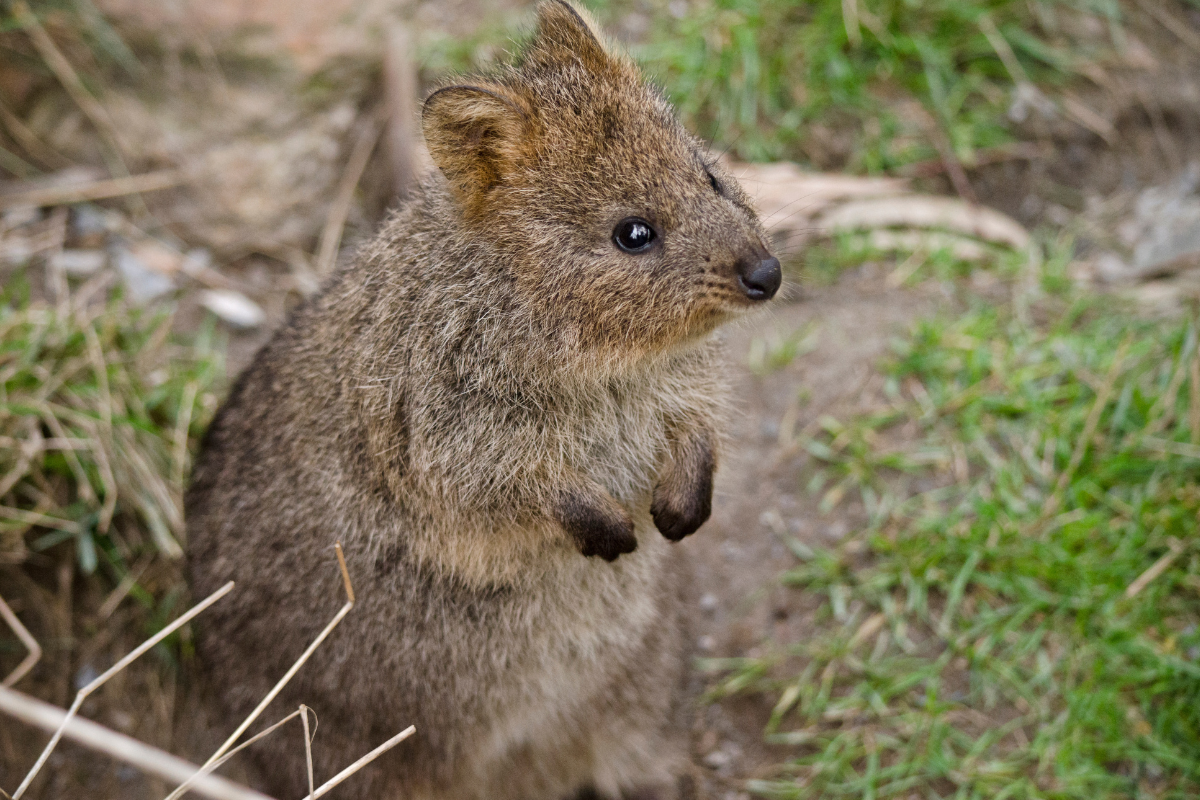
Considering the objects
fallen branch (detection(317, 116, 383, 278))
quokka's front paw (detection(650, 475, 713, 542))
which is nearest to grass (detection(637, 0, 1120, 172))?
fallen branch (detection(317, 116, 383, 278))

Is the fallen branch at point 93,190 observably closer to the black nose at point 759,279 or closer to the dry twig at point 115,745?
the dry twig at point 115,745

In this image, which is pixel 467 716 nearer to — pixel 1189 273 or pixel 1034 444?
pixel 1034 444

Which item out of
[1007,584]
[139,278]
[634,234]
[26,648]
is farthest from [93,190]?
[1007,584]

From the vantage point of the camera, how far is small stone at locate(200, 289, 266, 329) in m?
5.08

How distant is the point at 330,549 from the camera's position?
10.1 ft

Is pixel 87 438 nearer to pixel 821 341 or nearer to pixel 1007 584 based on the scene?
pixel 821 341

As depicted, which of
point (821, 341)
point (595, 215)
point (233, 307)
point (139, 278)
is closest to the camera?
point (595, 215)

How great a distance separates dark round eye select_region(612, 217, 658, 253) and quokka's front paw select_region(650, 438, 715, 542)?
0.69m

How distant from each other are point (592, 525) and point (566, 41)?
4.57 ft

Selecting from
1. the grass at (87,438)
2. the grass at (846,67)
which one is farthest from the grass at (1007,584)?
the grass at (87,438)

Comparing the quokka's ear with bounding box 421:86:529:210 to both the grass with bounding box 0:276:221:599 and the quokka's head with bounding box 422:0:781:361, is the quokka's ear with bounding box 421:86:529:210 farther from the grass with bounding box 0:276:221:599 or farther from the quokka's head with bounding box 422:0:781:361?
the grass with bounding box 0:276:221:599

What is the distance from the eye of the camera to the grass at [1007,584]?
143 inches

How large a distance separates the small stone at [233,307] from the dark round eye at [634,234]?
3.07 meters

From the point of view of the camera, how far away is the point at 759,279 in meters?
2.61
